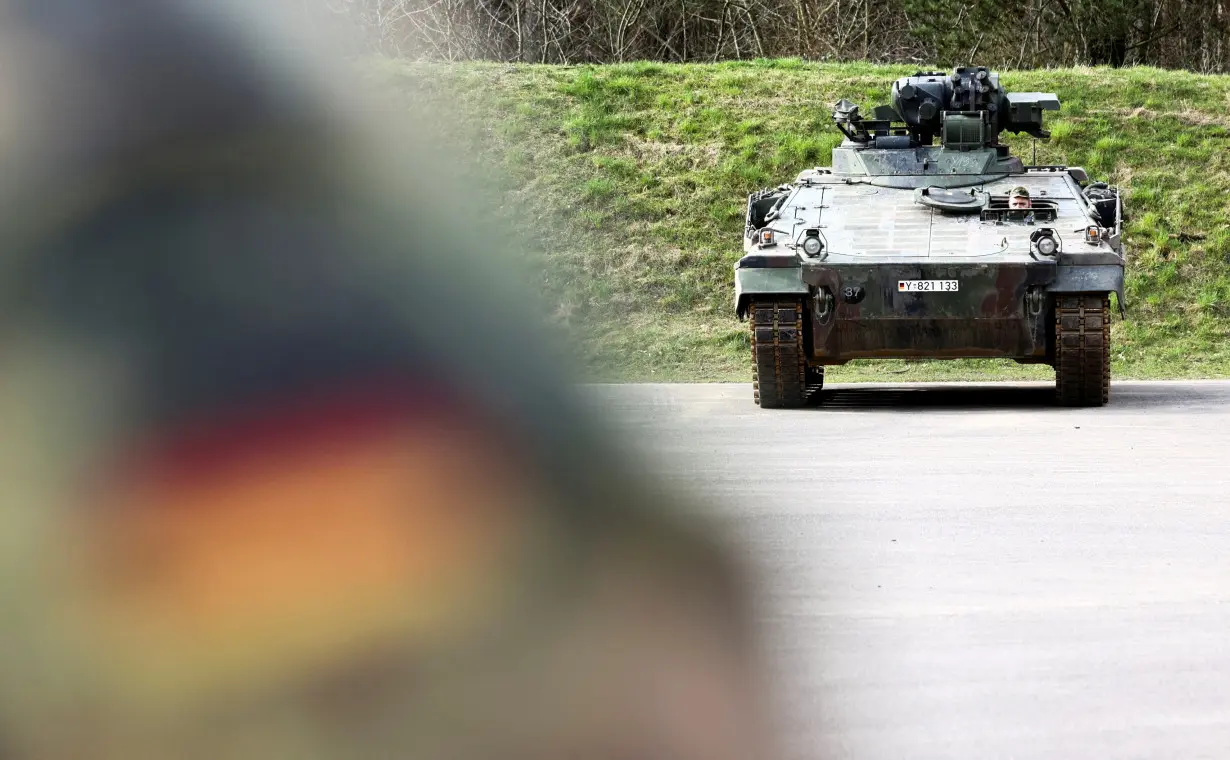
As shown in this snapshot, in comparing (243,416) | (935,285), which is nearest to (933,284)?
(935,285)

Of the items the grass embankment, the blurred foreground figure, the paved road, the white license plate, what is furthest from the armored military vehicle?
the blurred foreground figure

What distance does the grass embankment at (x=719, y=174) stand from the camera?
20.0m

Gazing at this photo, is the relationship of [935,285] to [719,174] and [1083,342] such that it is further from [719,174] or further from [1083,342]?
[719,174]

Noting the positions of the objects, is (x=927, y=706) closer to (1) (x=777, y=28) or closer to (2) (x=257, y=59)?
(2) (x=257, y=59)

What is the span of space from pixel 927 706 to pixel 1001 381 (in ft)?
45.2

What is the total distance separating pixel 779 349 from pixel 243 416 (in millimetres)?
11295

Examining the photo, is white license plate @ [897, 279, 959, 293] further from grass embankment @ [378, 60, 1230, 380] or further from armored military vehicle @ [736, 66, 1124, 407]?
grass embankment @ [378, 60, 1230, 380]

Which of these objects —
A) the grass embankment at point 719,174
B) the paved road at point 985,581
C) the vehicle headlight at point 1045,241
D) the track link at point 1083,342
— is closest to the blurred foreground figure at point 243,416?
the paved road at point 985,581

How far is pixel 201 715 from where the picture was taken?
3.59ft

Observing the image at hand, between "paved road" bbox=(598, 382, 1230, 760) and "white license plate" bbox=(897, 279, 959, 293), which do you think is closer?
"paved road" bbox=(598, 382, 1230, 760)

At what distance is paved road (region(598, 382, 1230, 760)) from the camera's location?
311 centimetres

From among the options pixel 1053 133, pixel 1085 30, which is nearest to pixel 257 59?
pixel 1053 133

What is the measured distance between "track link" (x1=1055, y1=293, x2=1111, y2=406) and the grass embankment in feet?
17.6

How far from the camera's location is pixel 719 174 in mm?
24641
